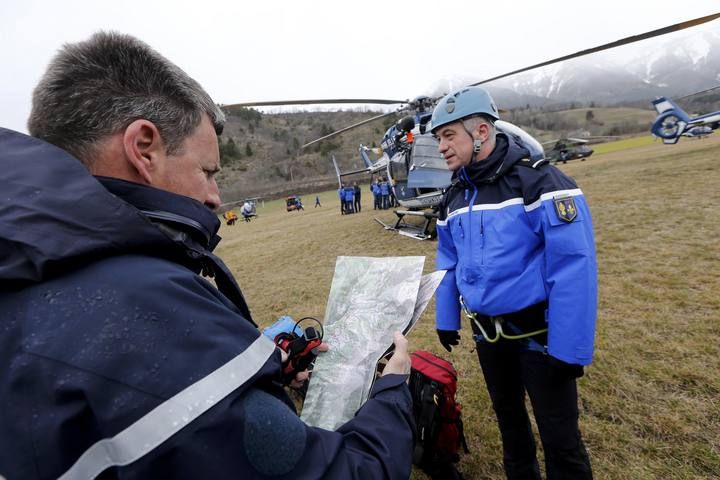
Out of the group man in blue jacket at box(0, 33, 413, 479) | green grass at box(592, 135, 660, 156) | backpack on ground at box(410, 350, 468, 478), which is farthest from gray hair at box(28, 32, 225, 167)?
green grass at box(592, 135, 660, 156)

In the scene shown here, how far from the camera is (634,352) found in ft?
10.9

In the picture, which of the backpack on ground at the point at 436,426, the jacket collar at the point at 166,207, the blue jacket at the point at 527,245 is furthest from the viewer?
the backpack on ground at the point at 436,426

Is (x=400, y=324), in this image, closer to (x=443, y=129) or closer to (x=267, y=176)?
(x=443, y=129)

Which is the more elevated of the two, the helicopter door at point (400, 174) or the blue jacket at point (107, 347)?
the blue jacket at point (107, 347)

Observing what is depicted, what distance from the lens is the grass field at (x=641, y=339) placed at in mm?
2377

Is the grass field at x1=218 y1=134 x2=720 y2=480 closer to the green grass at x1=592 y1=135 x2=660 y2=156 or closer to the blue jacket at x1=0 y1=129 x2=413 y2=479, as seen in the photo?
the blue jacket at x1=0 y1=129 x2=413 y2=479

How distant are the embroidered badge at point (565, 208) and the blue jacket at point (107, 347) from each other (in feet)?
Result: 4.98

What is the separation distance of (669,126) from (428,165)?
19994 mm

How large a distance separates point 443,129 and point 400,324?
4.48 ft

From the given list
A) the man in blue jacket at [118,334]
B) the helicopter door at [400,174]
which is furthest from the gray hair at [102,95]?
the helicopter door at [400,174]

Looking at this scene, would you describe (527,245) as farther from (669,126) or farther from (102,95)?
(669,126)

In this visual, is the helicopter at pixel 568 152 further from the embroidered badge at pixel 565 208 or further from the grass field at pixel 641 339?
the embroidered badge at pixel 565 208

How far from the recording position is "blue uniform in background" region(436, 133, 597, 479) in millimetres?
1758

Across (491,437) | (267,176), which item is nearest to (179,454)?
(491,437)
